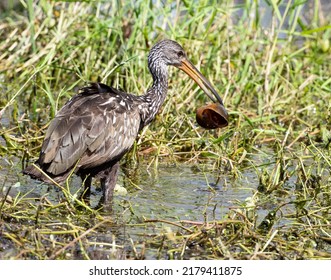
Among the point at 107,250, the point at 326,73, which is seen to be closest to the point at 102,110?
the point at 107,250

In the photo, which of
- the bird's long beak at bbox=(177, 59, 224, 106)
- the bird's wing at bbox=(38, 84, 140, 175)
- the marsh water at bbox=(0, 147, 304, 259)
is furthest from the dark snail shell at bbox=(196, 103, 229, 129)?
the bird's wing at bbox=(38, 84, 140, 175)

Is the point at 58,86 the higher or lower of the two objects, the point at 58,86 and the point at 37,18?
the lower

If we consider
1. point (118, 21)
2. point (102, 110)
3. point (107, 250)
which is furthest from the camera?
point (118, 21)

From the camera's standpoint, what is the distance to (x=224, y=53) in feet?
32.2

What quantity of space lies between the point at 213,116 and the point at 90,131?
139cm

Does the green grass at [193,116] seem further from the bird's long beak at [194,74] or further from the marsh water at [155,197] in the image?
the bird's long beak at [194,74]

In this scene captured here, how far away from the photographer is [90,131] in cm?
662

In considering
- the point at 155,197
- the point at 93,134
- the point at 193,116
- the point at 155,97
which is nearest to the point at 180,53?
the point at 155,97

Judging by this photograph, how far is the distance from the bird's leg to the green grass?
0.31 m

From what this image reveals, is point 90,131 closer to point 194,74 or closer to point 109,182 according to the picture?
point 109,182

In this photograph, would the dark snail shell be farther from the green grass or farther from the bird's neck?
the bird's neck
